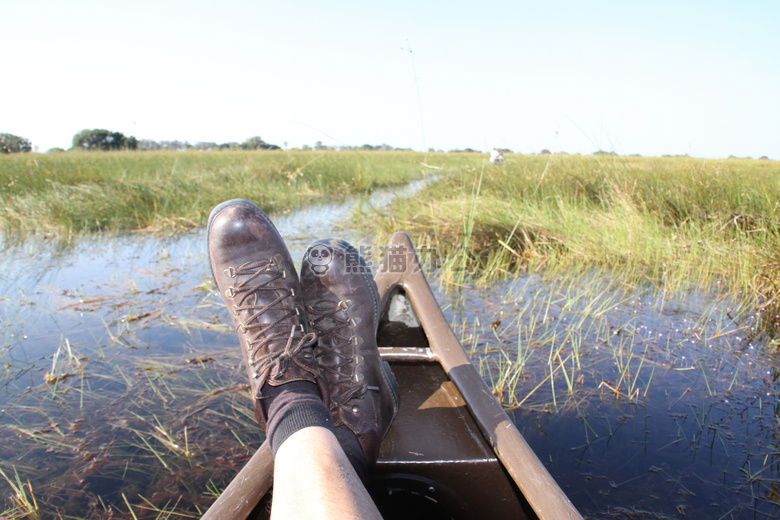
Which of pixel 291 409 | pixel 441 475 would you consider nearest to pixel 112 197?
pixel 291 409

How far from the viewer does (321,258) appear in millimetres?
1553

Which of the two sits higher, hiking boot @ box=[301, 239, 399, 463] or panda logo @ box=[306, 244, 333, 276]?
panda logo @ box=[306, 244, 333, 276]

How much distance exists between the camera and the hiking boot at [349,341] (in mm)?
1266

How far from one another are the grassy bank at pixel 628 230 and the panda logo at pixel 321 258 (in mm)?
1738

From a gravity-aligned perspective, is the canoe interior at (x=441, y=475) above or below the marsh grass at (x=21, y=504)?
above

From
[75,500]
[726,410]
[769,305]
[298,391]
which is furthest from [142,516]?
[769,305]

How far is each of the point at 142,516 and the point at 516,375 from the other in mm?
1406

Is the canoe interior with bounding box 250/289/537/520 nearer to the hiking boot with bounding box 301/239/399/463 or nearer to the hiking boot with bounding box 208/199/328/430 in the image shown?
the hiking boot with bounding box 301/239/399/463

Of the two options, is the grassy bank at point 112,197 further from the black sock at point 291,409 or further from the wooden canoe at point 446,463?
the black sock at point 291,409

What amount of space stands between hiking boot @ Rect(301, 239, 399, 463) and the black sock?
0.29 feet

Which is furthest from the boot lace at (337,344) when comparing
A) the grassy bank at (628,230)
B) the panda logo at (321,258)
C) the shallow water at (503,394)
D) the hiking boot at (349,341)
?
the grassy bank at (628,230)

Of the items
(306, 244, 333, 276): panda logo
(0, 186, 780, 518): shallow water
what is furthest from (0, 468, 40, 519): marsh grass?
(306, 244, 333, 276): panda logo

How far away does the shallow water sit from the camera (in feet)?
4.41

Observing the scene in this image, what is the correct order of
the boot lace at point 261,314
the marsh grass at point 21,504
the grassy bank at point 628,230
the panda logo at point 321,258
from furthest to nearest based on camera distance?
the grassy bank at point 628,230, the panda logo at point 321,258, the boot lace at point 261,314, the marsh grass at point 21,504
